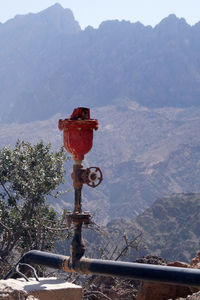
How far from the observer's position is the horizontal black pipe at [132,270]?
15.2 feet

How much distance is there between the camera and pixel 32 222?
1029 cm

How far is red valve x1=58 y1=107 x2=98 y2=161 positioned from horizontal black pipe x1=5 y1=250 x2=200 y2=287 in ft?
4.04

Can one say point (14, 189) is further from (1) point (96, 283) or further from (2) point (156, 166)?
(2) point (156, 166)

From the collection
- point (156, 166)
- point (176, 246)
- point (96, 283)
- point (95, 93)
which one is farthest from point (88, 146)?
point (95, 93)

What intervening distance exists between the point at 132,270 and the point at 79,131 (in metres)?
1.62

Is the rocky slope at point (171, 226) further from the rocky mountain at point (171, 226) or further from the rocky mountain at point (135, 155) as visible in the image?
the rocky mountain at point (135, 155)

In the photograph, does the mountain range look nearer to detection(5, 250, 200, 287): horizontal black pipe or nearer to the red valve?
detection(5, 250, 200, 287): horizontal black pipe

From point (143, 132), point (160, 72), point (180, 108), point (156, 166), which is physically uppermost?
point (160, 72)

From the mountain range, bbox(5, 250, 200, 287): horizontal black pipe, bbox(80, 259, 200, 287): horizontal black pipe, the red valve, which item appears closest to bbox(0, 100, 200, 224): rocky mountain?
the mountain range

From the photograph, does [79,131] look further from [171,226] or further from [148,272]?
[171,226]

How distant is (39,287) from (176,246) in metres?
51.1

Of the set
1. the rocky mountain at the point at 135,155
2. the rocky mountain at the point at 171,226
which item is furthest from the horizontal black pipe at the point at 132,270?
the rocky mountain at the point at 135,155

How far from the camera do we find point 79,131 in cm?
529

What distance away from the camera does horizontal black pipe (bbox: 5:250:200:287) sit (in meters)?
4.63
